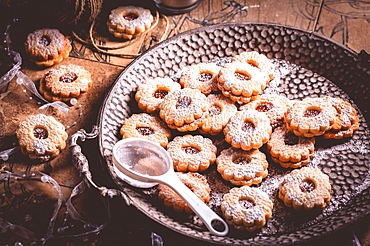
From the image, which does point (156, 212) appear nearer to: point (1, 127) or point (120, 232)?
point (120, 232)

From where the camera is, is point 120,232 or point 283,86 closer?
point 120,232

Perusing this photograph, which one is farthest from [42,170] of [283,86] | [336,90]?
[336,90]

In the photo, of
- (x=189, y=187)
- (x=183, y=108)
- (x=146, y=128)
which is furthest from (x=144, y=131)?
(x=189, y=187)

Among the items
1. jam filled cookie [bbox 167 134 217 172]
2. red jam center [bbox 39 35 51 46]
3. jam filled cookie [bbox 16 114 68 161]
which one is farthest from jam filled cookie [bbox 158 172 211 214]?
red jam center [bbox 39 35 51 46]

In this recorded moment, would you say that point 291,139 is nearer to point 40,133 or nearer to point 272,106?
point 272,106

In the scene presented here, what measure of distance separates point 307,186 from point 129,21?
898 millimetres

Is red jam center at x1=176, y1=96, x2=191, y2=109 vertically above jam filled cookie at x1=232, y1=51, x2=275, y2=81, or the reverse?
jam filled cookie at x1=232, y1=51, x2=275, y2=81

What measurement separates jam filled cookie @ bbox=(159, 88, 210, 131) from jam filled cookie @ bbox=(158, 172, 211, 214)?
17cm

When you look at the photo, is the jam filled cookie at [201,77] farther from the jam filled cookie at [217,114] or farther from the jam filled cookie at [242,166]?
the jam filled cookie at [242,166]

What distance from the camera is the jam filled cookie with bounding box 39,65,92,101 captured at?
1.84 meters

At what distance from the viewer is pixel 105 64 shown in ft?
6.51

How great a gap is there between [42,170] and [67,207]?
0.65ft

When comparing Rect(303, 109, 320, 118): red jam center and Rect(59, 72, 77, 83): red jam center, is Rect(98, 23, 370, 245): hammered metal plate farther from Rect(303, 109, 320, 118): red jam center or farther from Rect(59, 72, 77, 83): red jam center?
Rect(59, 72, 77, 83): red jam center

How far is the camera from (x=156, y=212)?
152 centimetres
